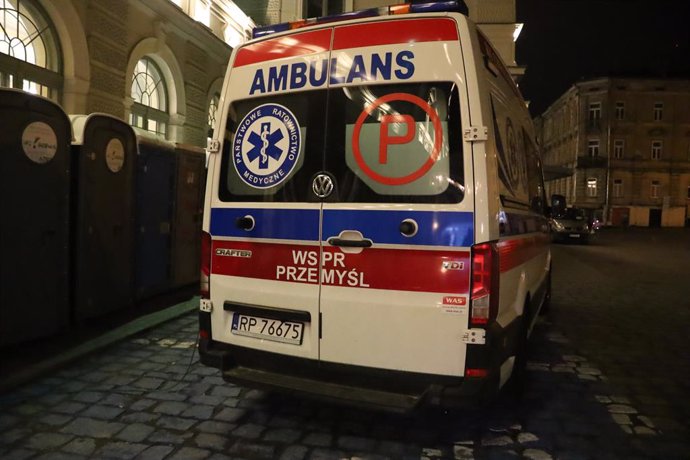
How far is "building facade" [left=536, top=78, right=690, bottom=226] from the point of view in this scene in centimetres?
4750

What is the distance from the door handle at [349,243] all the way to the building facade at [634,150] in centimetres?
4988

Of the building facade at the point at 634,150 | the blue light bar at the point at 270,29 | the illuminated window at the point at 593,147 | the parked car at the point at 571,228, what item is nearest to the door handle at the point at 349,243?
the blue light bar at the point at 270,29

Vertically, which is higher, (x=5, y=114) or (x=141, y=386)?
(x=5, y=114)

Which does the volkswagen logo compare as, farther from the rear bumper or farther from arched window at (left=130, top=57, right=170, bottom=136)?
arched window at (left=130, top=57, right=170, bottom=136)

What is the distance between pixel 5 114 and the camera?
418 centimetres

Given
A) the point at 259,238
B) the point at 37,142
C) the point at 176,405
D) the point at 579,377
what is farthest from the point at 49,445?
the point at 579,377

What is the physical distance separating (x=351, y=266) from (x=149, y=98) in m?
9.51

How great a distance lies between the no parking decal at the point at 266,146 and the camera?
3.19 metres

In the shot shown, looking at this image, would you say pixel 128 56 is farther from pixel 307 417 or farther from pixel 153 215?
pixel 307 417

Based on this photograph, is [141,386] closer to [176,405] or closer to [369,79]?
[176,405]

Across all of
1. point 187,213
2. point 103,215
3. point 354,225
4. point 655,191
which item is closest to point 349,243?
point 354,225

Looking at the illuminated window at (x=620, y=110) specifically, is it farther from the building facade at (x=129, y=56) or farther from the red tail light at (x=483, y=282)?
the red tail light at (x=483, y=282)

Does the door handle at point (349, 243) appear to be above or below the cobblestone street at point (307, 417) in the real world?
above

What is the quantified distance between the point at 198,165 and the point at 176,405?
174 inches
